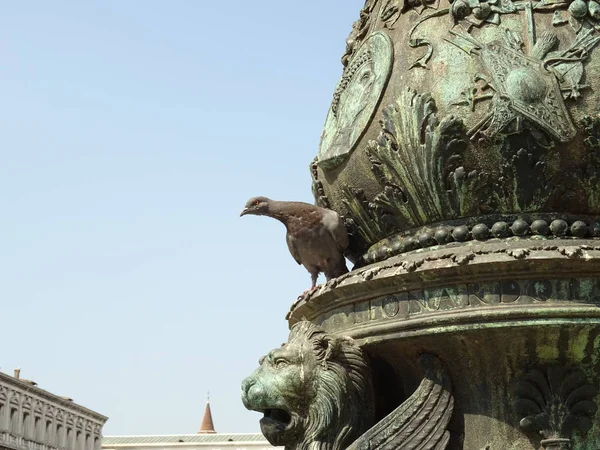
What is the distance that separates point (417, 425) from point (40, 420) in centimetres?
5404

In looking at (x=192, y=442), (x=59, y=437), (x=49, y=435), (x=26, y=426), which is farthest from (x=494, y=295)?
(x=192, y=442)

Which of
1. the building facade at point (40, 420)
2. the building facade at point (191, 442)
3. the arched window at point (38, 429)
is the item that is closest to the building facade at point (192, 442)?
the building facade at point (191, 442)

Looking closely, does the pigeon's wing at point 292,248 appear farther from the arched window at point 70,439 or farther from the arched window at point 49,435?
the arched window at point 70,439

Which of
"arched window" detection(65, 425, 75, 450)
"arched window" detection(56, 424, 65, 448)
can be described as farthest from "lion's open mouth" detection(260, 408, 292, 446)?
"arched window" detection(65, 425, 75, 450)

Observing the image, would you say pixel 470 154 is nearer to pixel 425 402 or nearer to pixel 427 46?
pixel 427 46

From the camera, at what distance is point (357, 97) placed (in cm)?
436

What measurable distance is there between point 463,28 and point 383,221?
0.81m

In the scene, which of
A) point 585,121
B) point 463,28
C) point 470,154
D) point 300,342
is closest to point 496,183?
point 470,154

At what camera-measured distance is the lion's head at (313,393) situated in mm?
3834

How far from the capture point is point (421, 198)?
403 cm

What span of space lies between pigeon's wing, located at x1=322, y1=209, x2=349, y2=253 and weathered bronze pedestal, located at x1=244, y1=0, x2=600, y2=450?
0.08 meters

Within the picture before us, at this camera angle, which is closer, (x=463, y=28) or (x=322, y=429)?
(x=322, y=429)

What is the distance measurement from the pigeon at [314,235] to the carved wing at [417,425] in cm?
72

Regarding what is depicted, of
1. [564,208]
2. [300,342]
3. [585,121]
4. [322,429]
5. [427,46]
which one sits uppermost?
[427,46]
